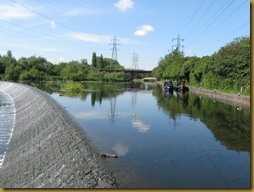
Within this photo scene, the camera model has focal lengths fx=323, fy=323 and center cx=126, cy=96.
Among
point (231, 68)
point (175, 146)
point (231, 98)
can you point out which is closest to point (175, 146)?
point (175, 146)

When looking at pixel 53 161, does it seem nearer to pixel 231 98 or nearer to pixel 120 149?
pixel 120 149

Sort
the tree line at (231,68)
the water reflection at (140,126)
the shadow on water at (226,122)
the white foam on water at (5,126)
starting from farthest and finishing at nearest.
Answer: the tree line at (231,68) < the water reflection at (140,126) < the white foam on water at (5,126) < the shadow on water at (226,122)

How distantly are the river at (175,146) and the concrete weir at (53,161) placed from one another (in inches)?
24.2

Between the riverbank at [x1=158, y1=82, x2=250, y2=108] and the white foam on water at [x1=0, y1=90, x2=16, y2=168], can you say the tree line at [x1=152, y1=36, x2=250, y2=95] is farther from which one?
the white foam on water at [x1=0, y1=90, x2=16, y2=168]

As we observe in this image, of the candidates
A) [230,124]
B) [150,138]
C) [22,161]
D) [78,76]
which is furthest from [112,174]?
[78,76]

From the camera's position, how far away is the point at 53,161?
31.5 ft

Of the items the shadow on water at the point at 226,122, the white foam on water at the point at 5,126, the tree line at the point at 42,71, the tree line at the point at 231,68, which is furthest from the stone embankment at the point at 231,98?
the tree line at the point at 42,71

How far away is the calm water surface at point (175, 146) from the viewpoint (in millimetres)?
8164

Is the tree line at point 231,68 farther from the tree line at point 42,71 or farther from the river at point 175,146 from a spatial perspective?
the tree line at point 42,71

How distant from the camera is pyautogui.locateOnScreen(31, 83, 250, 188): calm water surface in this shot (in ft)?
26.8

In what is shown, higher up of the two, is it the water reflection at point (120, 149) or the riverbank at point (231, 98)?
the riverbank at point (231, 98)

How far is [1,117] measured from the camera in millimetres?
20625

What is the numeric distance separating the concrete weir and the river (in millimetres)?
614

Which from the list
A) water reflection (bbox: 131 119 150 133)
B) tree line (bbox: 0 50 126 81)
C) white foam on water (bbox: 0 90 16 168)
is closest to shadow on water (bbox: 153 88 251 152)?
water reflection (bbox: 131 119 150 133)
